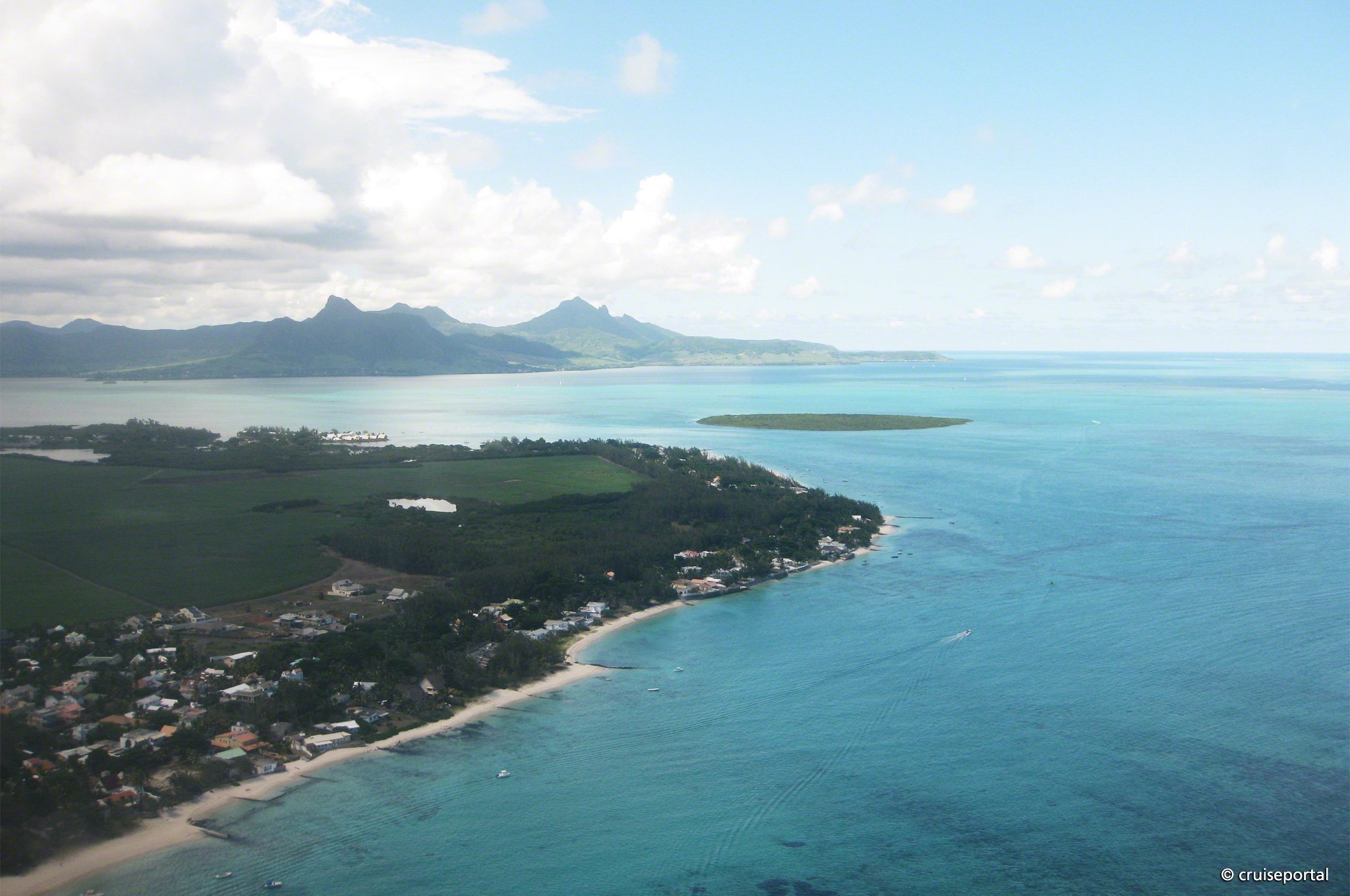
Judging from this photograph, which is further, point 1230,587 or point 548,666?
point 1230,587

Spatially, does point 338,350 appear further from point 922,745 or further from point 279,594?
point 922,745

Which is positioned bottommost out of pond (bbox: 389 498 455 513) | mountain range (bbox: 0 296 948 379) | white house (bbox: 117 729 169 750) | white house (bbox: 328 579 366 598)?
white house (bbox: 117 729 169 750)

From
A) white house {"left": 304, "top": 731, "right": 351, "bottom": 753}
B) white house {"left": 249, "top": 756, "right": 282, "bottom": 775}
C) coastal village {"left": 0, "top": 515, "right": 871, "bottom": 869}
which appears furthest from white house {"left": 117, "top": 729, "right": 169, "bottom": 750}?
white house {"left": 304, "top": 731, "right": 351, "bottom": 753}

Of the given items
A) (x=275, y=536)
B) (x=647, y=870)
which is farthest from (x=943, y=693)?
(x=275, y=536)

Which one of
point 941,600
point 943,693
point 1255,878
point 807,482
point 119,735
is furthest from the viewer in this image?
point 807,482

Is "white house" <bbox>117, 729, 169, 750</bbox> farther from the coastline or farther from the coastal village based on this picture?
the coastline

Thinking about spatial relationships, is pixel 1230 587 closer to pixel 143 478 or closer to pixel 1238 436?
pixel 143 478

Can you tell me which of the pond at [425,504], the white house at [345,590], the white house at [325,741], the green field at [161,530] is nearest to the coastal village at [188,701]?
the white house at [325,741]
